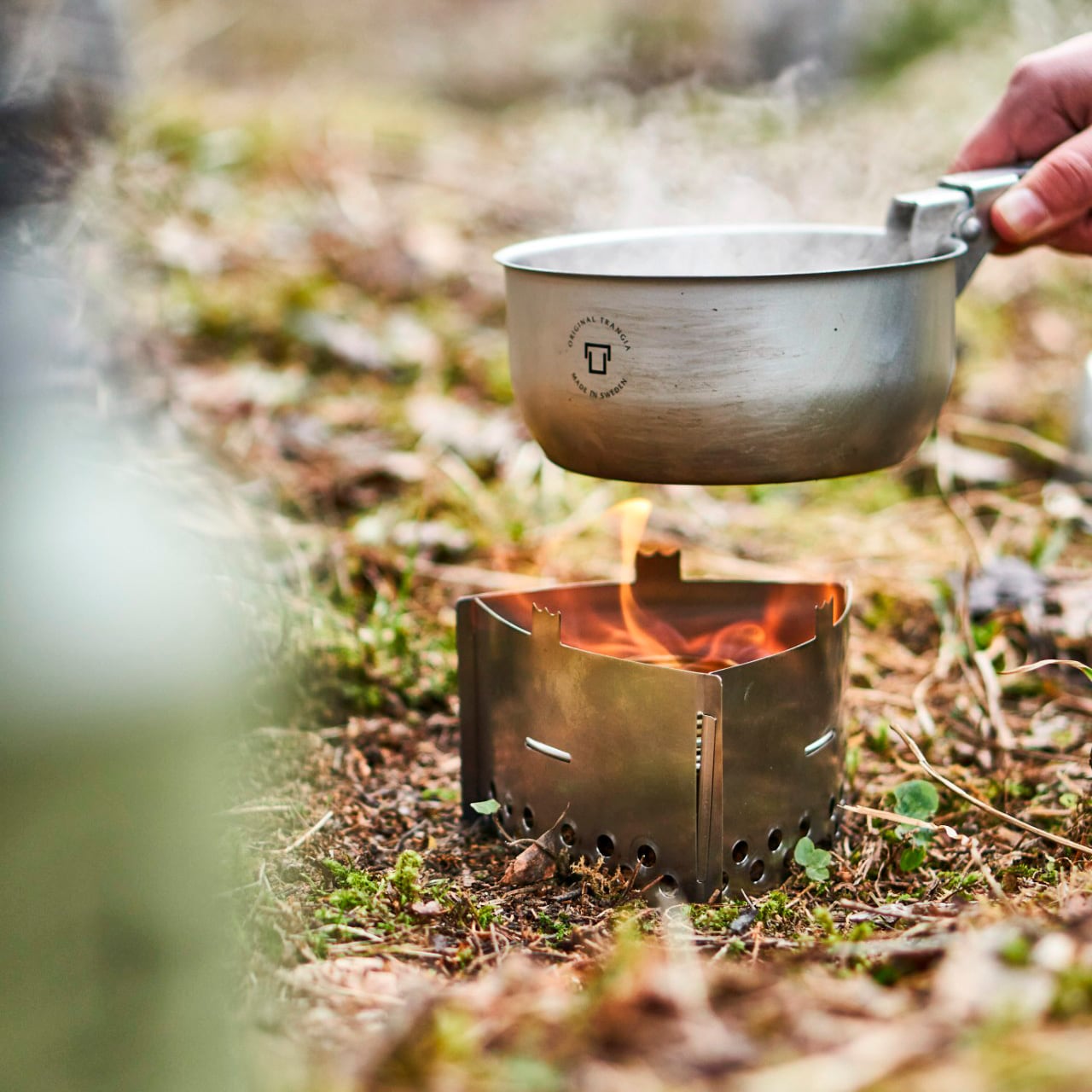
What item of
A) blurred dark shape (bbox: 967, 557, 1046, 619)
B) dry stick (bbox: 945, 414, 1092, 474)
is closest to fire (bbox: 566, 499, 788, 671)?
blurred dark shape (bbox: 967, 557, 1046, 619)

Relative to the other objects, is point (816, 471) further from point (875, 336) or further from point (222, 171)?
point (222, 171)

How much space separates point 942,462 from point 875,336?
1885 mm

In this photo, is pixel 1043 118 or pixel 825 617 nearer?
pixel 825 617

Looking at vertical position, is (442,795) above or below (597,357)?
below

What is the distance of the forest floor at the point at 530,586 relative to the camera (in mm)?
982

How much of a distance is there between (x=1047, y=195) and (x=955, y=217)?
5.3 inches

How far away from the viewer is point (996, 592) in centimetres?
239

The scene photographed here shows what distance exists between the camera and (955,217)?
1.63 metres

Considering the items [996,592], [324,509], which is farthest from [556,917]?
[324,509]

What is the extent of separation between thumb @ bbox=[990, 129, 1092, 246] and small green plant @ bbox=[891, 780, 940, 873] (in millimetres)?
772

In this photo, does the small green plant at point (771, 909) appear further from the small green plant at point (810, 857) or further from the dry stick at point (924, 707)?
the dry stick at point (924, 707)

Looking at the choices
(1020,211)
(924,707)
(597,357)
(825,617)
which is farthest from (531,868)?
(1020,211)

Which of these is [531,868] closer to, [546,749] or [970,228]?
[546,749]

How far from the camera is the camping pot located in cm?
138
